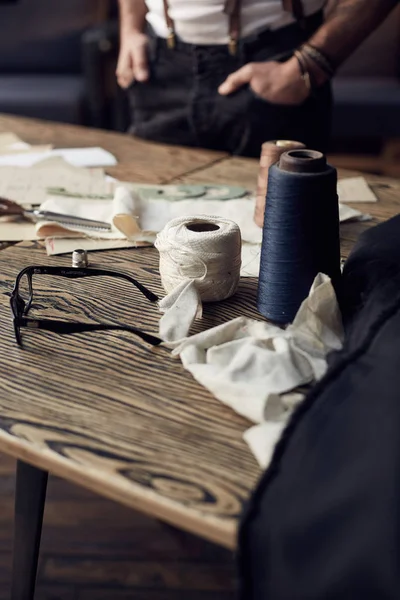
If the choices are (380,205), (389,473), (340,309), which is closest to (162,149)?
(380,205)

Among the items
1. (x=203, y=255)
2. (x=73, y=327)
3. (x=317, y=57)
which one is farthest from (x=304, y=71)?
(x=73, y=327)

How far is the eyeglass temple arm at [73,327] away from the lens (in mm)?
844

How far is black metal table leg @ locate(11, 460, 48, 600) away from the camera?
0.99 meters

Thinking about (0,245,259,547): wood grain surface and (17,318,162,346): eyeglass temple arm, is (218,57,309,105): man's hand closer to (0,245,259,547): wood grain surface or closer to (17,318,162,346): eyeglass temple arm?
(0,245,259,547): wood grain surface

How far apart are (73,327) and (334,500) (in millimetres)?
390

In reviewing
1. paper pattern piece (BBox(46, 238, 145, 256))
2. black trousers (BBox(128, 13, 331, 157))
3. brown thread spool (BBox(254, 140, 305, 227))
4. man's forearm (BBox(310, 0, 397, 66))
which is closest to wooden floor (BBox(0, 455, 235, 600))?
paper pattern piece (BBox(46, 238, 145, 256))

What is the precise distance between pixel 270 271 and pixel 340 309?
0.10 meters

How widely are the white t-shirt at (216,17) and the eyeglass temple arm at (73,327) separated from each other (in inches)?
40.0

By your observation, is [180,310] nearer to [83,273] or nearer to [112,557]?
[83,273]

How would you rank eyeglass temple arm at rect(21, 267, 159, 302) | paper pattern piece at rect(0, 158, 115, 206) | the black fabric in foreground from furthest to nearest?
paper pattern piece at rect(0, 158, 115, 206)
eyeglass temple arm at rect(21, 267, 159, 302)
the black fabric in foreground

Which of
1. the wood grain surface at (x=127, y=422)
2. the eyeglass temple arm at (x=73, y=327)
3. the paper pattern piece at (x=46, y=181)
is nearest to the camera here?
the wood grain surface at (x=127, y=422)

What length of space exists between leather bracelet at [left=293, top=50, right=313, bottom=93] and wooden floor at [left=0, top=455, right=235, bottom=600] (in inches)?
40.1

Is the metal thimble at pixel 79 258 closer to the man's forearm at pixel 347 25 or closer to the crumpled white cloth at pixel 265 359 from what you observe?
the crumpled white cloth at pixel 265 359

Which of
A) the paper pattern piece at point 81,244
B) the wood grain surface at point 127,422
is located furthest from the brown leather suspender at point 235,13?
the wood grain surface at point 127,422
